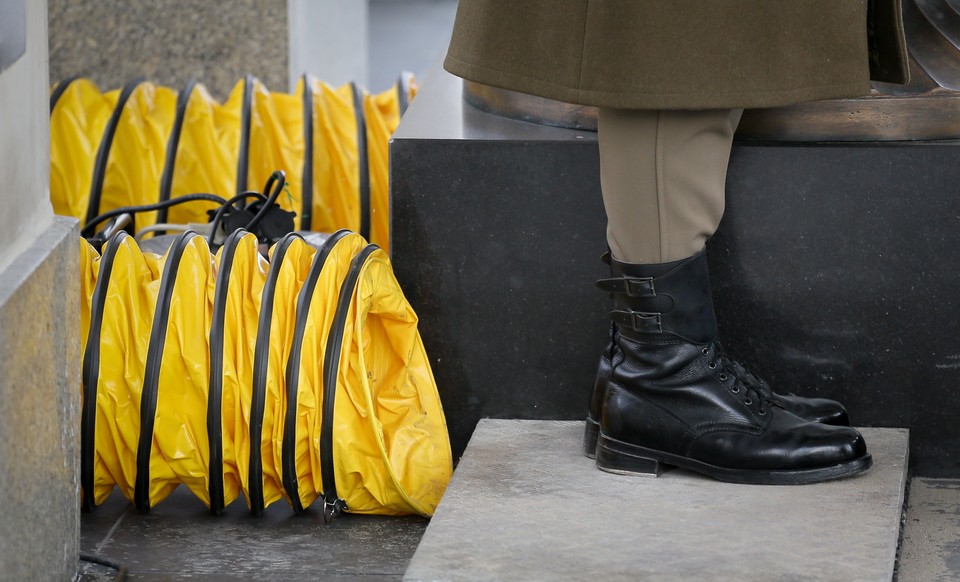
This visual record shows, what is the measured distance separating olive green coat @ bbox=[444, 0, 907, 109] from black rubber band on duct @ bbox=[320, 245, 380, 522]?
20.7 inches

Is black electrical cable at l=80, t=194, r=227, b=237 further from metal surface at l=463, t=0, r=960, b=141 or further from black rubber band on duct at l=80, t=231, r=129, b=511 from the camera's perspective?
metal surface at l=463, t=0, r=960, b=141

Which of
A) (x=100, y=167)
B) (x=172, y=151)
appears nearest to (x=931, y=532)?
(x=172, y=151)

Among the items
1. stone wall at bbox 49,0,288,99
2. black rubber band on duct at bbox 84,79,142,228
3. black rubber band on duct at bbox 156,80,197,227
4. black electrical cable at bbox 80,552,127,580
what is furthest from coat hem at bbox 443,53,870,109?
stone wall at bbox 49,0,288,99

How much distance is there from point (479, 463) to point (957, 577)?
0.76 m

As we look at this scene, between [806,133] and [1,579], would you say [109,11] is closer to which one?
[806,133]

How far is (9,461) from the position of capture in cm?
167

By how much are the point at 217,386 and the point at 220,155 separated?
148cm

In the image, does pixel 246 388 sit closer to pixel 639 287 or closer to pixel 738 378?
pixel 639 287

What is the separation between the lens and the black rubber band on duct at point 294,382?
226 centimetres

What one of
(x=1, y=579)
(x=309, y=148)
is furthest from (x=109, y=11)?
(x=1, y=579)

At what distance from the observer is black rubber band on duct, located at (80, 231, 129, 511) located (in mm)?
2271

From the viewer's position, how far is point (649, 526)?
6.55 feet

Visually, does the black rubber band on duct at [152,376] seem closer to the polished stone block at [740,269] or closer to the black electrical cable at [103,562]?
the black electrical cable at [103,562]

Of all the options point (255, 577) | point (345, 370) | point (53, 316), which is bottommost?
point (255, 577)
